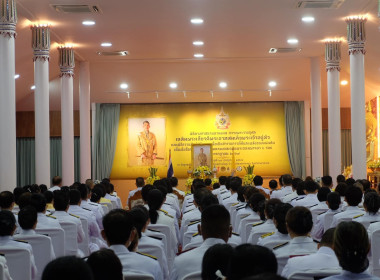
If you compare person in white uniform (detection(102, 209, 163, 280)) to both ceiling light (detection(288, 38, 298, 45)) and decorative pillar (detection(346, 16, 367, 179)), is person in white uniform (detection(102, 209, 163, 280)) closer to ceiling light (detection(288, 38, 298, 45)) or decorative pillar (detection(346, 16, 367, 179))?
decorative pillar (detection(346, 16, 367, 179))

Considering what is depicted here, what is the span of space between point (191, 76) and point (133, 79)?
2.14 meters

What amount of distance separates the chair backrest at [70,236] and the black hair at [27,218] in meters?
1.16

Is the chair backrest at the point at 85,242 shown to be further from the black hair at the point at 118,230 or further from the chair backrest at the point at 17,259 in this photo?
the black hair at the point at 118,230

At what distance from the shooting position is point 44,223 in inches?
267

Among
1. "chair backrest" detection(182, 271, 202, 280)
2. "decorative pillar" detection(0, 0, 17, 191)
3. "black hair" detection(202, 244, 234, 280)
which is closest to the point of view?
"black hair" detection(202, 244, 234, 280)

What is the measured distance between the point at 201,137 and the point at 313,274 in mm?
21736

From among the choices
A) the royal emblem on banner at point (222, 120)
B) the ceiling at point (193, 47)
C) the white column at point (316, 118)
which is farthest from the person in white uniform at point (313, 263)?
the royal emblem on banner at point (222, 120)

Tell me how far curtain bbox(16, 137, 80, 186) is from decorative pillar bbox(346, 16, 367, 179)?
1285 cm

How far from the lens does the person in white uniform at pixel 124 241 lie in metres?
4.06

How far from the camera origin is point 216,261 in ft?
10.1

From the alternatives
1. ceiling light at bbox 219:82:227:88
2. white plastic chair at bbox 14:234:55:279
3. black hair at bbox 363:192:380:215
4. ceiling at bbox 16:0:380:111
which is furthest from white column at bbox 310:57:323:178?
white plastic chair at bbox 14:234:55:279

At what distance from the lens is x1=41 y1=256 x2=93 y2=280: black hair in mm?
2252

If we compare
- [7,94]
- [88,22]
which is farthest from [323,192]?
[88,22]

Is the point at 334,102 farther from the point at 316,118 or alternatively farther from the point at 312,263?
the point at 312,263
